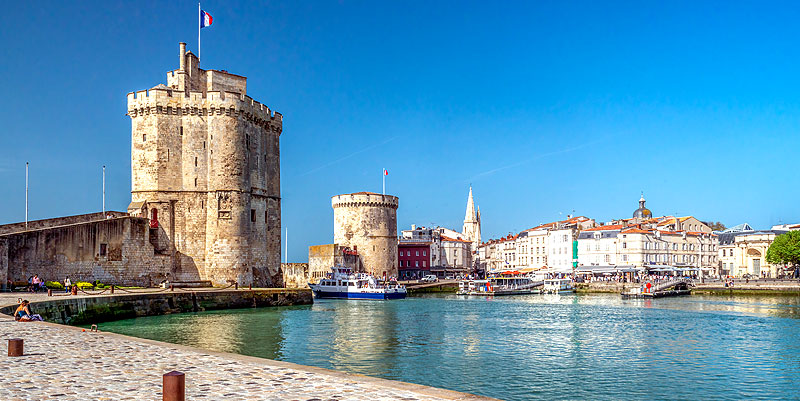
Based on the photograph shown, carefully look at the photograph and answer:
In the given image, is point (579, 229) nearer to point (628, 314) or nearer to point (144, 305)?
point (628, 314)

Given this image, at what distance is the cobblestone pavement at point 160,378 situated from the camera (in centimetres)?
995

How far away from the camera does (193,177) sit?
1740 inches

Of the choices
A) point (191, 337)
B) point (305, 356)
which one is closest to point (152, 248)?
point (191, 337)

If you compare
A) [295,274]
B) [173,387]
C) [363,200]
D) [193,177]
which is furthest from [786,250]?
[173,387]

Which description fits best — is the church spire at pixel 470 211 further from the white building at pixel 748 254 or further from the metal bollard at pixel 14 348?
the metal bollard at pixel 14 348

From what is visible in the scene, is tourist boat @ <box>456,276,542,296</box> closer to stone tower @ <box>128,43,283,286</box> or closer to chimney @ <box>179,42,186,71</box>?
stone tower @ <box>128,43,283,286</box>

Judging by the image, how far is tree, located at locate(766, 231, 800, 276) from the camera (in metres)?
76.4

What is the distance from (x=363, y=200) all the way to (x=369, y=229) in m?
3.38

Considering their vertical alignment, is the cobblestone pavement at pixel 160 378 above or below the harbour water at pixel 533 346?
above

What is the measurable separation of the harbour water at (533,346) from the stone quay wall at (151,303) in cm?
116

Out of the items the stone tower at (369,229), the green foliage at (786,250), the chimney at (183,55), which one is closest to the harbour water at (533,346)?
the chimney at (183,55)

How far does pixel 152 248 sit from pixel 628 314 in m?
29.5

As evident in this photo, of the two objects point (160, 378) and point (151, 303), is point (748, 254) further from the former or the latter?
point (160, 378)

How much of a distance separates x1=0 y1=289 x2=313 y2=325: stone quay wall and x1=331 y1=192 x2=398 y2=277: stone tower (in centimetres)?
3083
